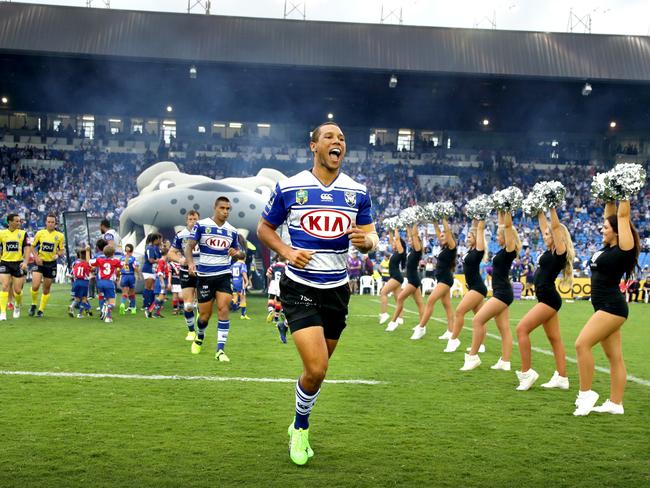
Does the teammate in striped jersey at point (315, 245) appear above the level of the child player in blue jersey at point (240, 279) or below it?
above

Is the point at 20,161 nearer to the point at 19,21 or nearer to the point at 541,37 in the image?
the point at 19,21

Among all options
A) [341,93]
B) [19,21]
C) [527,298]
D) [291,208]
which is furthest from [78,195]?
[291,208]

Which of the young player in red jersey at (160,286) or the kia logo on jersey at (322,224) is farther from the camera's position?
the young player in red jersey at (160,286)

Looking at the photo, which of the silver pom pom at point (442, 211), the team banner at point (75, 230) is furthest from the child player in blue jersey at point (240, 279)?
the team banner at point (75, 230)

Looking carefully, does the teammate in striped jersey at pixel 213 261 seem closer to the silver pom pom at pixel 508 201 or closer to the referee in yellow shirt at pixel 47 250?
the silver pom pom at pixel 508 201

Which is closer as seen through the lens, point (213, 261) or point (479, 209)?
point (213, 261)

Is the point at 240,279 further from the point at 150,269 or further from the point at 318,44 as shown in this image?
the point at 318,44

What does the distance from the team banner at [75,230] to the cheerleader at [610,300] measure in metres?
19.0

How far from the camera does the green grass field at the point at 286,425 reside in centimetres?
470

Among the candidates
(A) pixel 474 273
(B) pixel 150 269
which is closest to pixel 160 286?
(B) pixel 150 269

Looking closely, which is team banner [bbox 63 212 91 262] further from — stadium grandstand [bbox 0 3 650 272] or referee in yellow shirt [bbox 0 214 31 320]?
stadium grandstand [bbox 0 3 650 272]

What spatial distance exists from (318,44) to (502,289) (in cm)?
2867

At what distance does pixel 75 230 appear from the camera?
77.0 feet

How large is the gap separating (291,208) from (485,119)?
143ft
